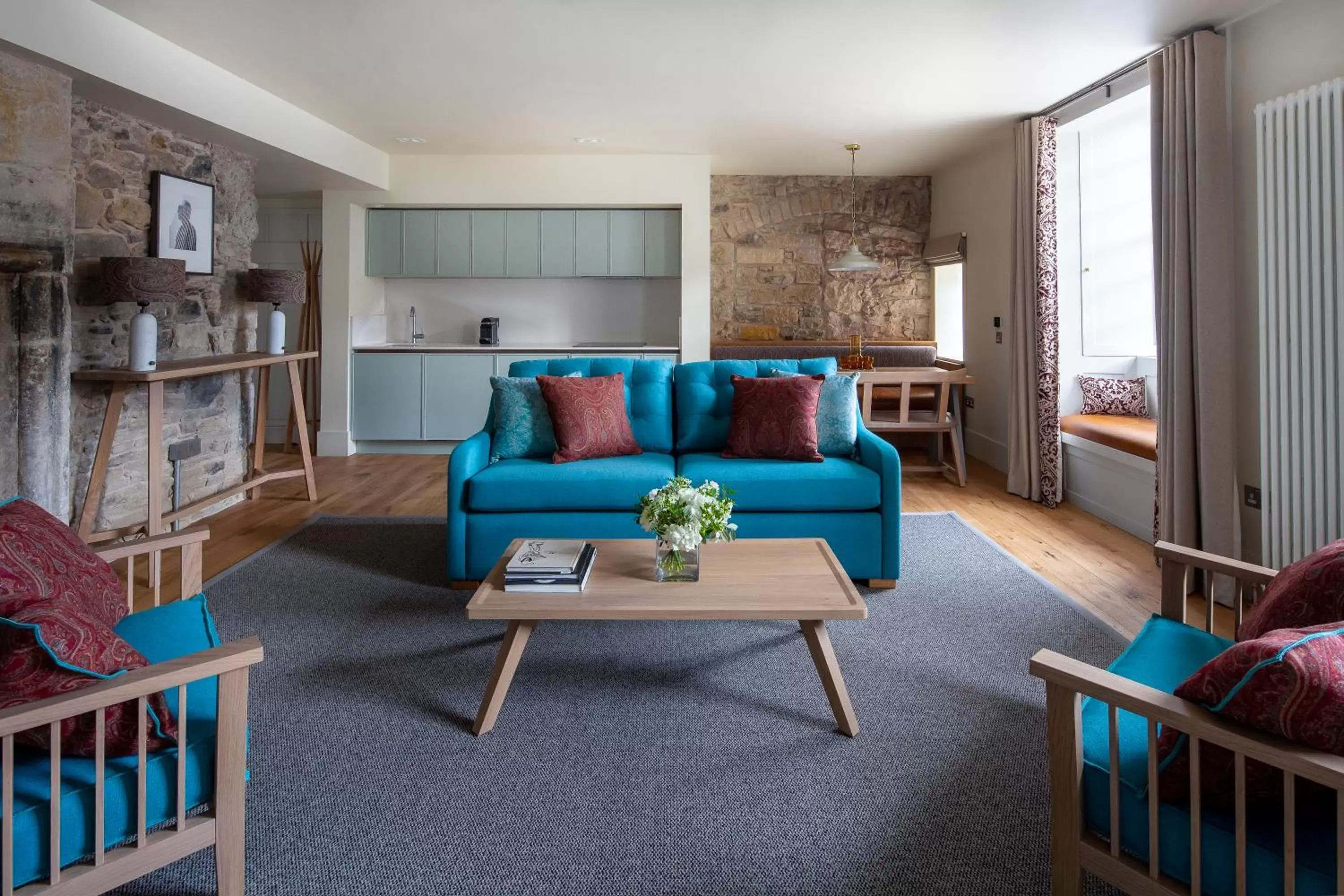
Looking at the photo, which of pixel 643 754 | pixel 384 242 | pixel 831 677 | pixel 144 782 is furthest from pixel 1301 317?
pixel 384 242

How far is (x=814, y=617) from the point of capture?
2.41 m

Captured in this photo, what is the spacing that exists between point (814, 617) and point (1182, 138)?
312 cm

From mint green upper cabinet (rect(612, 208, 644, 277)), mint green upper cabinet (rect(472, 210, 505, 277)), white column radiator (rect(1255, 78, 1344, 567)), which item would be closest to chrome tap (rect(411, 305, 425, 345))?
mint green upper cabinet (rect(472, 210, 505, 277))

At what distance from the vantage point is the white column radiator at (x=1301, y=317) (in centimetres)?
315

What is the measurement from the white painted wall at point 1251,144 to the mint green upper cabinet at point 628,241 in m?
4.43

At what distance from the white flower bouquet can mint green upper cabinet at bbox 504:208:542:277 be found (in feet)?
16.7

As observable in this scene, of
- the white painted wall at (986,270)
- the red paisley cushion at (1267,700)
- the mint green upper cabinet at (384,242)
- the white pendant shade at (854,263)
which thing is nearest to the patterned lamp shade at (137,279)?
the mint green upper cabinet at (384,242)

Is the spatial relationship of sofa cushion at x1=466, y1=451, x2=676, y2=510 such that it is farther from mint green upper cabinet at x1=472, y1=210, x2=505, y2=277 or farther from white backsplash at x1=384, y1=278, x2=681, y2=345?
white backsplash at x1=384, y1=278, x2=681, y2=345

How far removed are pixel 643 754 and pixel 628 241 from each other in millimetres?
5666

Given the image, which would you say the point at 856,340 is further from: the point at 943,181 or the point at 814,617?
the point at 814,617

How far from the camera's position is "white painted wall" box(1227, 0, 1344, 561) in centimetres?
354

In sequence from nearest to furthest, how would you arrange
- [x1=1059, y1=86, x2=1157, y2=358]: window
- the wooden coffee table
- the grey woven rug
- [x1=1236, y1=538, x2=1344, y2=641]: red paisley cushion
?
[x1=1236, y1=538, x2=1344, y2=641]: red paisley cushion
the grey woven rug
the wooden coffee table
[x1=1059, y1=86, x2=1157, y2=358]: window

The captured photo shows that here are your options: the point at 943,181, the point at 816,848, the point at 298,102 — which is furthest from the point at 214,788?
the point at 943,181

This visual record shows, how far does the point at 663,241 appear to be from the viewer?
736 cm
